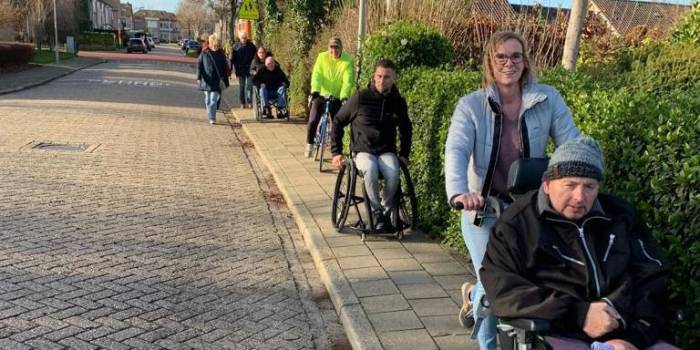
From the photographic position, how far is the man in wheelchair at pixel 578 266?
7.81 feet

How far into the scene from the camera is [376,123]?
18.4 feet

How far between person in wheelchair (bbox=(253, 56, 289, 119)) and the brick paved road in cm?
314

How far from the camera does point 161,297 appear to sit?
443 centimetres

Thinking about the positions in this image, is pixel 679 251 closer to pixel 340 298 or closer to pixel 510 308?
pixel 510 308

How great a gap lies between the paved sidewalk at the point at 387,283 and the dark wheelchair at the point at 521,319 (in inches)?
31.6

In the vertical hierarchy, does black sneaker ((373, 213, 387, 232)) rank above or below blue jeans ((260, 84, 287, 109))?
below

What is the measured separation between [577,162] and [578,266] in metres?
0.43

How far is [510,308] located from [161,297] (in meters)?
2.91

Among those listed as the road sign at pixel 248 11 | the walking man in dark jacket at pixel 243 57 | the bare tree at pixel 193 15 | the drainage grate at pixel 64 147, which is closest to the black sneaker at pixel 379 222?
the drainage grate at pixel 64 147

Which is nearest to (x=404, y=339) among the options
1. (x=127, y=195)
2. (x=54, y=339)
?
(x=54, y=339)

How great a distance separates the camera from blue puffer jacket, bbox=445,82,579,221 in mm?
3062

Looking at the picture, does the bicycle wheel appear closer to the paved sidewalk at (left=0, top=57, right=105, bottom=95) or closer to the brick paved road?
the brick paved road

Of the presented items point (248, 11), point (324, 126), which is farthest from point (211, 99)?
point (248, 11)

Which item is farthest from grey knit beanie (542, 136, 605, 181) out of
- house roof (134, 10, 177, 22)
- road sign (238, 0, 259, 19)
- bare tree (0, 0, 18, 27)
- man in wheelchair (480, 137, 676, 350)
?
house roof (134, 10, 177, 22)
